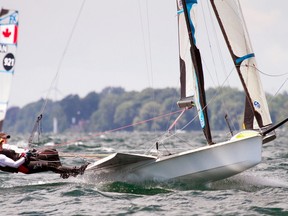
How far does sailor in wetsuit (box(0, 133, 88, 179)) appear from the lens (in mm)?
12453

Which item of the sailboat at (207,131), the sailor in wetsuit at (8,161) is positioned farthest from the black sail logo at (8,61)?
the sailor in wetsuit at (8,161)

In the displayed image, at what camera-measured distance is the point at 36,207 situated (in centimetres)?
1019

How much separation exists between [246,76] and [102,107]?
178031mm

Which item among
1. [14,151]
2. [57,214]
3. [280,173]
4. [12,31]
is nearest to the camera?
[57,214]

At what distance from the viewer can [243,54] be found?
42.4 ft

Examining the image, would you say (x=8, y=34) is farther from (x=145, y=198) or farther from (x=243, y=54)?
(x=145, y=198)

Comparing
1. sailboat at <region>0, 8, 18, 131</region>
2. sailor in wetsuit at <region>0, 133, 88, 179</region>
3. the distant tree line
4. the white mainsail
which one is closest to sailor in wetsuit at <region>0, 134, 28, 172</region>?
sailor in wetsuit at <region>0, 133, 88, 179</region>

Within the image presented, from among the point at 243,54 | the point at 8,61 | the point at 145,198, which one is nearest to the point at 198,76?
the point at 243,54

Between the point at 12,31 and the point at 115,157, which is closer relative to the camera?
the point at 115,157

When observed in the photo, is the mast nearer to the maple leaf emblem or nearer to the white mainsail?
the white mainsail

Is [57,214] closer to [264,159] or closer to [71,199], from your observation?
[71,199]

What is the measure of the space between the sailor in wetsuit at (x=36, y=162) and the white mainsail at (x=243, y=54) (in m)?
3.62

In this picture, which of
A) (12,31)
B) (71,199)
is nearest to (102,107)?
Answer: (12,31)

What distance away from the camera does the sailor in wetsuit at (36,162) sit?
12453 millimetres
